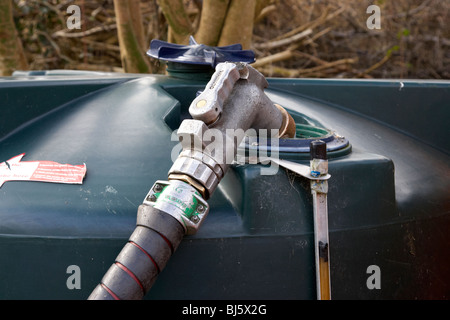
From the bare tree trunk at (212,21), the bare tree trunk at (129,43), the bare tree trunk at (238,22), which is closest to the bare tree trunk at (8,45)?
the bare tree trunk at (129,43)

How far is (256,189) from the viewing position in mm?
1538

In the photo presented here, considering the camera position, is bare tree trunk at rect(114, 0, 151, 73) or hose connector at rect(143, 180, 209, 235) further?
bare tree trunk at rect(114, 0, 151, 73)

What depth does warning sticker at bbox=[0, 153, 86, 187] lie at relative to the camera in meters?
1.65

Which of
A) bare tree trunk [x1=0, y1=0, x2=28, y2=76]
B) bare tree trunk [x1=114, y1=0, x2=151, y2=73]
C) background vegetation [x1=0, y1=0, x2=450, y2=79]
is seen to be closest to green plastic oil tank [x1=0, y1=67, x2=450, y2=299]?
bare tree trunk [x1=114, y1=0, x2=151, y2=73]

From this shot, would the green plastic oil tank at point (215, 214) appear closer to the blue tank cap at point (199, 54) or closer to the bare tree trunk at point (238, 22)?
the blue tank cap at point (199, 54)

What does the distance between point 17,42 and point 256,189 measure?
299 cm

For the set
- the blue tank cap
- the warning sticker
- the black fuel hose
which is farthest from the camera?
the blue tank cap

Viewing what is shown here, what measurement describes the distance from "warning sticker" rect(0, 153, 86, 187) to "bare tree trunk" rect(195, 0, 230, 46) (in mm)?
2099

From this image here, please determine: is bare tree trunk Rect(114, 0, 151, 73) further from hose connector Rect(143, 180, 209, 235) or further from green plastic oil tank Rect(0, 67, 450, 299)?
hose connector Rect(143, 180, 209, 235)

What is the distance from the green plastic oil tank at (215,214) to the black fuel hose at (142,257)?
118 millimetres

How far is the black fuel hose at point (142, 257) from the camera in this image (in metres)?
1.34

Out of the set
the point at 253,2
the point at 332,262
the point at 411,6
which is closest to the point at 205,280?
the point at 332,262

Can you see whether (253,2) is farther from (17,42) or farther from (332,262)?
(332,262)

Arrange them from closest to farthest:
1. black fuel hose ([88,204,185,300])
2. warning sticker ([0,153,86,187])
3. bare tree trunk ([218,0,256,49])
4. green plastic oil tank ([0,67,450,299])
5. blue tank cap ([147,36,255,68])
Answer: black fuel hose ([88,204,185,300]) → green plastic oil tank ([0,67,450,299]) → warning sticker ([0,153,86,187]) → blue tank cap ([147,36,255,68]) → bare tree trunk ([218,0,256,49])
